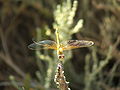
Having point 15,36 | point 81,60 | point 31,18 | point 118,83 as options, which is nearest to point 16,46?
point 15,36

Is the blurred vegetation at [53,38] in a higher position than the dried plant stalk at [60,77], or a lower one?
lower

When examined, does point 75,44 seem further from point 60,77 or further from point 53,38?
point 53,38

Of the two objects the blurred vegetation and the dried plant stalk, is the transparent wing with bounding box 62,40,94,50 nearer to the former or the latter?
the dried plant stalk

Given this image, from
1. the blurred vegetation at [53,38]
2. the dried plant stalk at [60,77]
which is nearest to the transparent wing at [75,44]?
the dried plant stalk at [60,77]

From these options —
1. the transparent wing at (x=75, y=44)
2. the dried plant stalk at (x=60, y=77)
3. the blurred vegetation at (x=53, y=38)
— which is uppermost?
the transparent wing at (x=75, y=44)

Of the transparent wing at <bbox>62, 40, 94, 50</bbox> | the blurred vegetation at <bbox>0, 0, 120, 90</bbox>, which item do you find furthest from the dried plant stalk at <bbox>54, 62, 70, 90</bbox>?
the blurred vegetation at <bbox>0, 0, 120, 90</bbox>

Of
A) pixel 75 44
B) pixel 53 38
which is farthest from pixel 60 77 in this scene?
pixel 53 38

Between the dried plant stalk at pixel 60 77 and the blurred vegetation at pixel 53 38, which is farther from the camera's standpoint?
the blurred vegetation at pixel 53 38

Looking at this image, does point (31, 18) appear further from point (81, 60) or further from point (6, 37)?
point (81, 60)

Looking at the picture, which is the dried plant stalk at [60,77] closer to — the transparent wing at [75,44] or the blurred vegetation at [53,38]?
the transparent wing at [75,44]
